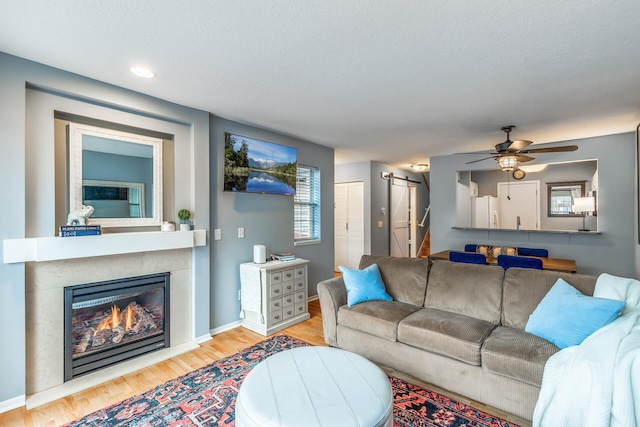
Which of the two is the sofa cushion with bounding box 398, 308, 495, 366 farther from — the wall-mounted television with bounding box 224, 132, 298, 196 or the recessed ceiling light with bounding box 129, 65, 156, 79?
the recessed ceiling light with bounding box 129, 65, 156, 79

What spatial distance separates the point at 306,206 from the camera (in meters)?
4.78

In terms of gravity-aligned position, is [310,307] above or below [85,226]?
below

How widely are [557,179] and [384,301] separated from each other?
527cm

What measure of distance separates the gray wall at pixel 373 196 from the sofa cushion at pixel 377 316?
3385 mm

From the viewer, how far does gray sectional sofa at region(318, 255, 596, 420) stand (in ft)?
6.39

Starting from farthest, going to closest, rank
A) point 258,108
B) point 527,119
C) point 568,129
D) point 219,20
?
point 568,129
point 527,119
point 258,108
point 219,20

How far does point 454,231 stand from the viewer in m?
5.49

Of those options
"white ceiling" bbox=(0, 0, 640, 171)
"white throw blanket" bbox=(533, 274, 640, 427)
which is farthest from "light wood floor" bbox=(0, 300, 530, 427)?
"white ceiling" bbox=(0, 0, 640, 171)

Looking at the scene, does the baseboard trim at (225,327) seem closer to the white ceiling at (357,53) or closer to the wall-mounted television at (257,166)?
the wall-mounted television at (257,166)

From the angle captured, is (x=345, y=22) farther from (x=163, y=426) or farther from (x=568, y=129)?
(x=568, y=129)

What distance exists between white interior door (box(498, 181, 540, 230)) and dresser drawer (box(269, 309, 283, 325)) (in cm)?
533

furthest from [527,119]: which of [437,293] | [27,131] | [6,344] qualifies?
[6,344]

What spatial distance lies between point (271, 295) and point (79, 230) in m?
1.91

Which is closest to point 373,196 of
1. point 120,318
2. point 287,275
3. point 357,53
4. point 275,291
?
point 287,275
